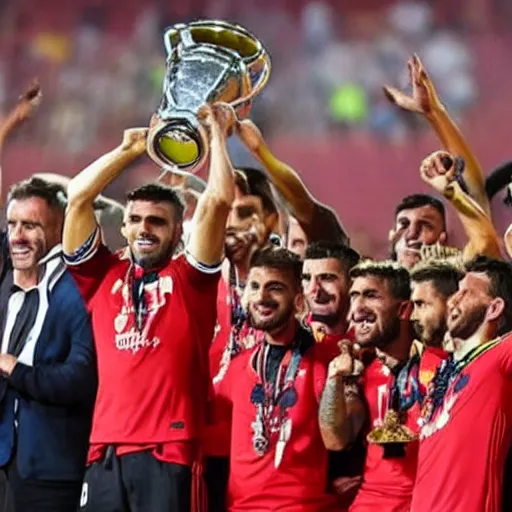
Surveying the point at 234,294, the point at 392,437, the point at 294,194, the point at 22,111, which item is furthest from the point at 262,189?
the point at 392,437

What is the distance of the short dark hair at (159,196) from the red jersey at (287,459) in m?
0.58

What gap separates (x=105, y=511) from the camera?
4.56 m

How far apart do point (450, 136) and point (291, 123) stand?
1409 mm

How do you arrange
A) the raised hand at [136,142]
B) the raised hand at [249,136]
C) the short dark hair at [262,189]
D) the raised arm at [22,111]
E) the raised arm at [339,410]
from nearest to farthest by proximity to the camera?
1. the raised arm at [339,410]
2. the raised hand at [136,142]
3. the raised hand at [249,136]
4. the short dark hair at [262,189]
5. the raised arm at [22,111]

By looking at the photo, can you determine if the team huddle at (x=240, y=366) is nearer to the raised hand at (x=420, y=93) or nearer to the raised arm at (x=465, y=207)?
the raised arm at (x=465, y=207)

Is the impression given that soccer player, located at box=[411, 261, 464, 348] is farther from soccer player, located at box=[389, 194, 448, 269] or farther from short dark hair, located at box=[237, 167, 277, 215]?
short dark hair, located at box=[237, 167, 277, 215]

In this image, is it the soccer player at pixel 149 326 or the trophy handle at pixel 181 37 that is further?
the trophy handle at pixel 181 37

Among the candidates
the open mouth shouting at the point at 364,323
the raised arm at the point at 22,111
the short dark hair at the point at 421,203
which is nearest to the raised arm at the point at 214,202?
the open mouth shouting at the point at 364,323

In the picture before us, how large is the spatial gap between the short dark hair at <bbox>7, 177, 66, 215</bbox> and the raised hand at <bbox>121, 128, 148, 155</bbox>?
524 mm

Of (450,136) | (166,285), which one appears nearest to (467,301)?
(166,285)

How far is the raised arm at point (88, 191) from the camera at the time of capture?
472 cm

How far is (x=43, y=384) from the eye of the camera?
4.82m

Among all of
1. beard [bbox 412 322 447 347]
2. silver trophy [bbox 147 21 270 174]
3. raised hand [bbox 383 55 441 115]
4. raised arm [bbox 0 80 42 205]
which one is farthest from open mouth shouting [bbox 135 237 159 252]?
raised arm [bbox 0 80 42 205]

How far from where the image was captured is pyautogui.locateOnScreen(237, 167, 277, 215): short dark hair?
213 inches
